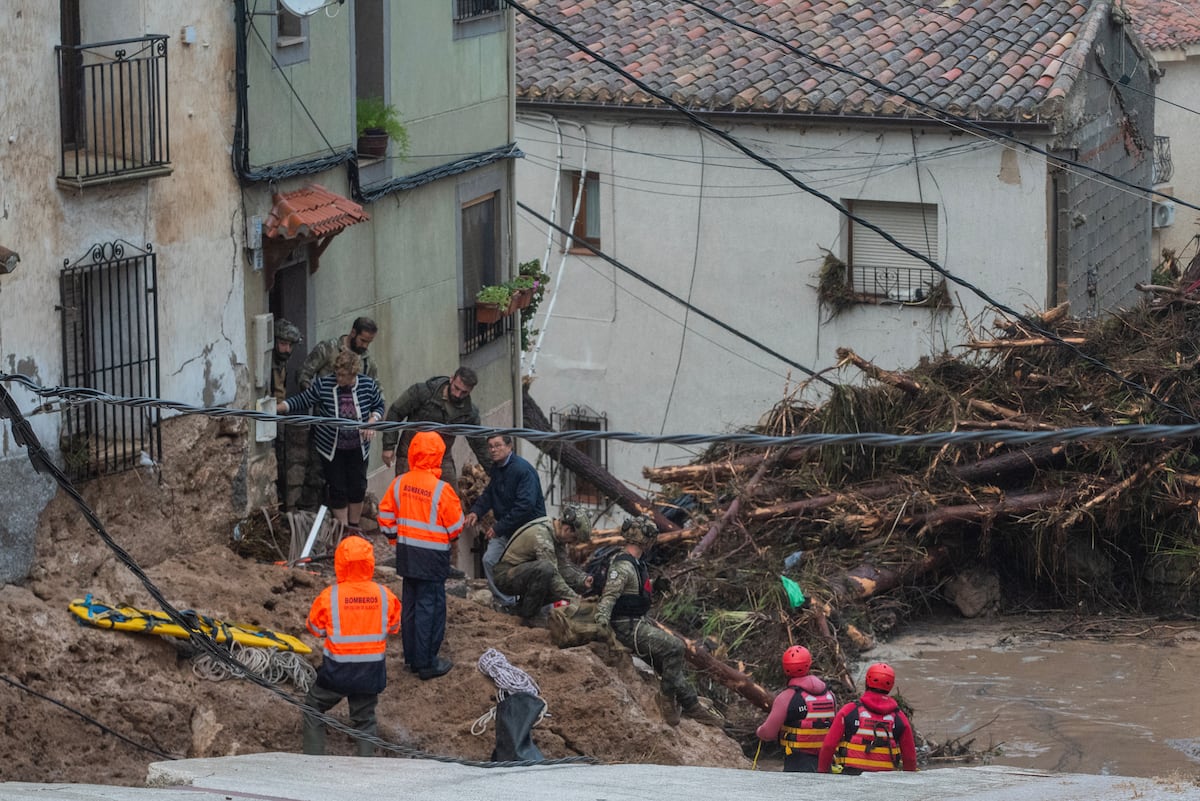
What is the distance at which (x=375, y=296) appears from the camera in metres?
15.7

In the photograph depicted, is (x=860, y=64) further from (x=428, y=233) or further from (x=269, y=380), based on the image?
(x=269, y=380)

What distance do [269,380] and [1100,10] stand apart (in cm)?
1358

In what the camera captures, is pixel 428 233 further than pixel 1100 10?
No

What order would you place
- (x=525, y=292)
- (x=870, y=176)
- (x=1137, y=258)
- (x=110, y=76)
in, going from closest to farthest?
(x=110, y=76), (x=525, y=292), (x=870, y=176), (x=1137, y=258)

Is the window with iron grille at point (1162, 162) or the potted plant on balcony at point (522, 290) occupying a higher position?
the window with iron grille at point (1162, 162)

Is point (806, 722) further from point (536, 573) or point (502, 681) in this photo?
point (536, 573)

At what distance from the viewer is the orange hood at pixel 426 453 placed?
441 inches

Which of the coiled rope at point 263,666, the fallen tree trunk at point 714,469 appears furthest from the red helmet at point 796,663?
the fallen tree trunk at point 714,469

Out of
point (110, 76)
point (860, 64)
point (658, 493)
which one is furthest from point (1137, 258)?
point (110, 76)

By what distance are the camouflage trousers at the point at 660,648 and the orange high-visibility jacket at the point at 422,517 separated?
146cm

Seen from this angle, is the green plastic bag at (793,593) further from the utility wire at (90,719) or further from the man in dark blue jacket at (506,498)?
the utility wire at (90,719)

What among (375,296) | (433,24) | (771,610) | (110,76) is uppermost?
(433,24)

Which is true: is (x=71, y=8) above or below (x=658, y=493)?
above

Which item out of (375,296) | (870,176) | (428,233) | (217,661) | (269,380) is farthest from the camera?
(870,176)
